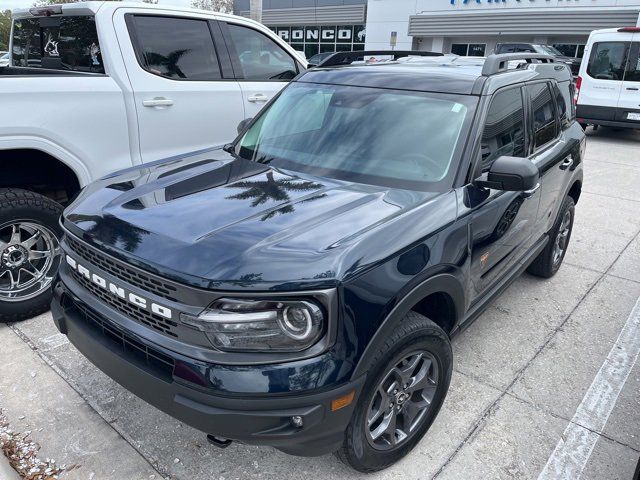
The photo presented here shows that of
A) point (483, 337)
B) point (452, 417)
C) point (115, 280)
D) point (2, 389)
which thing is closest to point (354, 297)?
point (115, 280)

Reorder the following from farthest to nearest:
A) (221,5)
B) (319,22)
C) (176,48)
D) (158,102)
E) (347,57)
Answer: (221,5), (319,22), (176,48), (158,102), (347,57)

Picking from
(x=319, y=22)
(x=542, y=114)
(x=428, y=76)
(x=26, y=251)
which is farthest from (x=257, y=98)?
(x=319, y=22)

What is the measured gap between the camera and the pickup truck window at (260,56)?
493cm

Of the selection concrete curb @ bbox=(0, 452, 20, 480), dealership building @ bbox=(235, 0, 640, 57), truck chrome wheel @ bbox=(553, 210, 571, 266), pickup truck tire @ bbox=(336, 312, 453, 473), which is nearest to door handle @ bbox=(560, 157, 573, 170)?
truck chrome wheel @ bbox=(553, 210, 571, 266)

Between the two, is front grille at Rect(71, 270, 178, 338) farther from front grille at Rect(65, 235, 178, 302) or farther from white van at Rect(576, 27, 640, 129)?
white van at Rect(576, 27, 640, 129)

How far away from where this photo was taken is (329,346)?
194 cm

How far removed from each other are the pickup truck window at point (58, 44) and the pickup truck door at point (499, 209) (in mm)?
2992

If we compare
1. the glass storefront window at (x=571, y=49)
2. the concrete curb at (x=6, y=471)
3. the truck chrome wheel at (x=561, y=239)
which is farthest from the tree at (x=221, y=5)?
the concrete curb at (x=6, y=471)

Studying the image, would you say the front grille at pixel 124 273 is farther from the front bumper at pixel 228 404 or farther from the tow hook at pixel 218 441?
the tow hook at pixel 218 441

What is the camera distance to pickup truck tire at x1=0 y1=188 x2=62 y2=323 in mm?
3520

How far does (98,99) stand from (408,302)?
2.85m

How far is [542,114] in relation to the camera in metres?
3.81

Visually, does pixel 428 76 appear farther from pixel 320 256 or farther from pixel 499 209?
pixel 320 256

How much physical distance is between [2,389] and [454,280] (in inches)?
104
